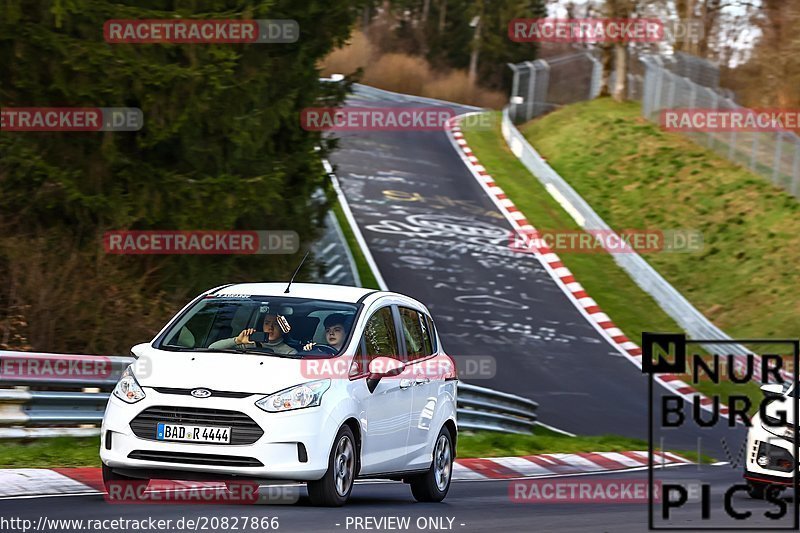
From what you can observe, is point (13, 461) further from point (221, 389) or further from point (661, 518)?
point (661, 518)

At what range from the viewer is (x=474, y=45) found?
84938 mm

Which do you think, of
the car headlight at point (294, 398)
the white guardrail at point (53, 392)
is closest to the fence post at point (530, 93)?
the white guardrail at point (53, 392)

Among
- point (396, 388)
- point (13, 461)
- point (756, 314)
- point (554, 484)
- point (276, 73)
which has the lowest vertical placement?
point (756, 314)

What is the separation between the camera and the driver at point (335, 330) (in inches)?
397

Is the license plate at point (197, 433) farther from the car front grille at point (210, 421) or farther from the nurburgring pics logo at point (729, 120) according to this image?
the nurburgring pics logo at point (729, 120)

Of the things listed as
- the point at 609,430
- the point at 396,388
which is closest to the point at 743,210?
the point at 609,430

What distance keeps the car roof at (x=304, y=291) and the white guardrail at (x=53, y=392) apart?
305 centimetres

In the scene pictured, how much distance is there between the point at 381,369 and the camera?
33.8 feet

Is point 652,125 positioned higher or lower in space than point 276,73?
lower

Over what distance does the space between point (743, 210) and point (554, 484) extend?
80.4 feet

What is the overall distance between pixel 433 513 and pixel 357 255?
21.5 metres

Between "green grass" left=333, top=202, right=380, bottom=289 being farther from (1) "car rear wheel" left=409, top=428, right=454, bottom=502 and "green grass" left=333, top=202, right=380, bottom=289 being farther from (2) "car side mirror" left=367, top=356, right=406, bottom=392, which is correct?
(2) "car side mirror" left=367, top=356, right=406, bottom=392

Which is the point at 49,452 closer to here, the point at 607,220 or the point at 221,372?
the point at 221,372

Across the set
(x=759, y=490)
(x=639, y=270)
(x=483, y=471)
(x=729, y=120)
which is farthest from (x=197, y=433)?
(x=729, y=120)
